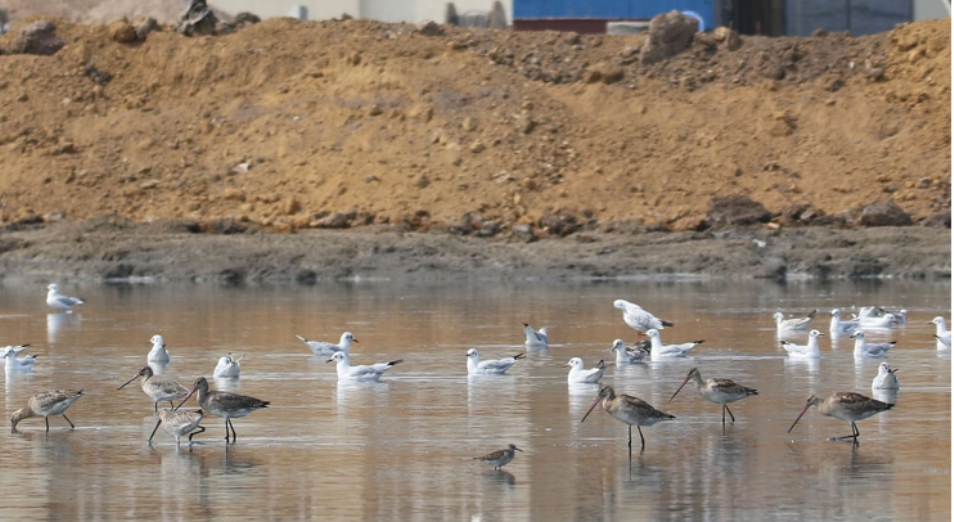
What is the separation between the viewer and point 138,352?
22.5 m

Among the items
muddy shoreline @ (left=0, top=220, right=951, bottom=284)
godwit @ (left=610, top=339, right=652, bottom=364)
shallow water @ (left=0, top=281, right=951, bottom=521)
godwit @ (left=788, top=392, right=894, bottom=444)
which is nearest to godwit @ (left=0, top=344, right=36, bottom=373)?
shallow water @ (left=0, top=281, right=951, bottom=521)

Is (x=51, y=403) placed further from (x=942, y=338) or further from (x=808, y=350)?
(x=942, y=338)

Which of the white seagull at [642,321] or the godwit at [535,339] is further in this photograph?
the white seagull at [642,321]

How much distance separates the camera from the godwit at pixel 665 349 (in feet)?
67.9

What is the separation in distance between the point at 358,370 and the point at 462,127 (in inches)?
1042

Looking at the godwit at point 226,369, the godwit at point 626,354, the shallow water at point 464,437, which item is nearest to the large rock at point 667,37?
the shallow water at point 464,437

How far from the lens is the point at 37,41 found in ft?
166

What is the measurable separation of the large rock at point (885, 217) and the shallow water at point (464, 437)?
13681mm

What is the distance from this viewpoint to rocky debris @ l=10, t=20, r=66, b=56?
50562mm

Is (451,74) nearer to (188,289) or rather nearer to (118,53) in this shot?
(118,53)

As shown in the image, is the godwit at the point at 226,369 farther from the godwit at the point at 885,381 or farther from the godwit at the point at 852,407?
the godwit at the point at 852,407

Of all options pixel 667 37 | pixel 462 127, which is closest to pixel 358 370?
pixel 462 127

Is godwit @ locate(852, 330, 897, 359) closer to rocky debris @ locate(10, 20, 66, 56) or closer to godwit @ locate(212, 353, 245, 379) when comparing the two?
godwit @ locate(212, 353, 245, 379)

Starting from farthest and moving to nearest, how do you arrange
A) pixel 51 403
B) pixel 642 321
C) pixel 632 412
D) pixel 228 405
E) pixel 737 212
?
pixel 737 212 → pixel 642 321 → pixel 51 403 → pixel 228 405 → pixel 632 412
